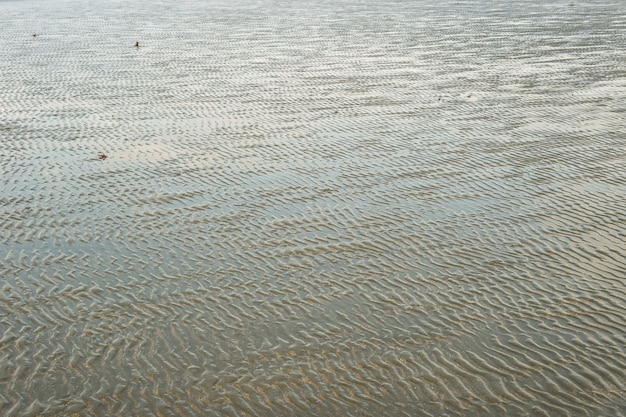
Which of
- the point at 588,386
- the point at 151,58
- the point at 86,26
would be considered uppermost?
the point at 588,386

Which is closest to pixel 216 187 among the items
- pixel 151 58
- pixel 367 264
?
pixel 367 264

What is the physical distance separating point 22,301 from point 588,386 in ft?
20.7

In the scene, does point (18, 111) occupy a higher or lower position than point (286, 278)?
lower

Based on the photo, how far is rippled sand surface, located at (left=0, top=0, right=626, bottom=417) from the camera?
7.06 metres

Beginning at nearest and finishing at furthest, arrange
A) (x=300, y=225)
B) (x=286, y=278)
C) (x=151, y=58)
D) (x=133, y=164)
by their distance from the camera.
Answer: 1. (x=286, y=278)
2. (x=300, y=225)
3. (x=133, y=164)
4. (x=151, y=58)

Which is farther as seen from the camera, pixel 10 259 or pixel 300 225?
pixel 300 225

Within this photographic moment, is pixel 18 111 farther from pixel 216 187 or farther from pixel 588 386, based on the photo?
pixel 588 386

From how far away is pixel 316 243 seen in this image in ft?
33.4

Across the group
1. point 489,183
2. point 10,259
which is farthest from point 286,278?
point 489,183

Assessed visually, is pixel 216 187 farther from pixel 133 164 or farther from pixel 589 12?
pixel 589 12

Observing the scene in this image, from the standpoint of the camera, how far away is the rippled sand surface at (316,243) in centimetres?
706

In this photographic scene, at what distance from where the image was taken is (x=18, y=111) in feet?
58.0

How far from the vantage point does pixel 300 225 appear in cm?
1081

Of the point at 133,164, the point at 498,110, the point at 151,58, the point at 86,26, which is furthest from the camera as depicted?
the point at 86,26
